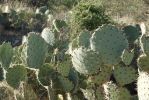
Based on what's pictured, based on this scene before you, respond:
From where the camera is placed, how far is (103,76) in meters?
4.25

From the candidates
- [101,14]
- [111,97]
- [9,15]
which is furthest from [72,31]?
[111,97]

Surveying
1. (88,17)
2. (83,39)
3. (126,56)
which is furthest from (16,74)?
(88,17)

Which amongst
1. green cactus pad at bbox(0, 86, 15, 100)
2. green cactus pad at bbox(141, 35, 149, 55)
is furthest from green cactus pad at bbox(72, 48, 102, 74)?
green cactus pad at bbox(0, 86, 15, 100)

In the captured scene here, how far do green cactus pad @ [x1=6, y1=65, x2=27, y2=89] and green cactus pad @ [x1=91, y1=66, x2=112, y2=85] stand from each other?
82 cm

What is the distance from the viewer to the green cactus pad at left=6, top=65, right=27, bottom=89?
4.72m

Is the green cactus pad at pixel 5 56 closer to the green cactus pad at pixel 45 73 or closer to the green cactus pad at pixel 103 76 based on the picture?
the green cactus pad at pixel 45 73

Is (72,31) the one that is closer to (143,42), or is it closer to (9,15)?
(9,15)

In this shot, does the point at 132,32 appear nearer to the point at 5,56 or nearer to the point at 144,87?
the point at 5,56

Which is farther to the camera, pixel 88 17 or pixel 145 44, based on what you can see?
pixel 88 17

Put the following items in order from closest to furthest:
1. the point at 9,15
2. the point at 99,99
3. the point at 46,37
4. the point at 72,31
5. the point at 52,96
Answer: the point at 99,99
the point at 52,96
the point at 46,37
the point at 72,31
the point at 9,15

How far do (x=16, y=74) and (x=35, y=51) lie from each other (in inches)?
12.1

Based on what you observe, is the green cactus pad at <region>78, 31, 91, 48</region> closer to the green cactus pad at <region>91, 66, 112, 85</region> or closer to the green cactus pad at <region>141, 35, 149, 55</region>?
the green cactus pad at <region>91, 66, 112, 85</region>

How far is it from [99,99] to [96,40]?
59 cm

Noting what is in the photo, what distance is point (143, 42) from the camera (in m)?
4.04
